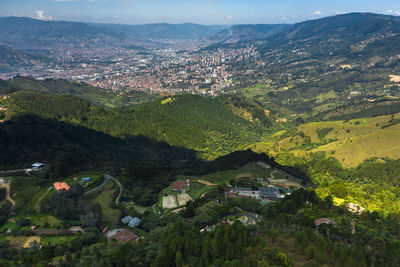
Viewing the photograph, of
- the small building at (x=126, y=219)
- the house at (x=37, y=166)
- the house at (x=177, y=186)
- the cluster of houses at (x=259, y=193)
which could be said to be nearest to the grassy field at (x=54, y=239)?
the small building at (x=126, y=219)

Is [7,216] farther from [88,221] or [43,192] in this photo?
[88,221]

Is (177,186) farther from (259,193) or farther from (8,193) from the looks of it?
(8,193)

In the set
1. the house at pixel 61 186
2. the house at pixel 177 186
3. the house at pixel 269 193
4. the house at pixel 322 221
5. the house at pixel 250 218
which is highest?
the house at pixel 322 221

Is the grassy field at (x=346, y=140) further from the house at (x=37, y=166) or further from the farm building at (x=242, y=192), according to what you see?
the house at (x=37, y=166)

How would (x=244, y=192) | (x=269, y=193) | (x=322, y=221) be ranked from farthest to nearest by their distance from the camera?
1. (x=244, y=192)
2. (x=269, y=193)
3. (x=322, y=221)

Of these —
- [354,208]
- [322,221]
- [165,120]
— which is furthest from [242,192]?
[165,120]

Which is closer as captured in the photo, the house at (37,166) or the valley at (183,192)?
the valley at (183,192)
